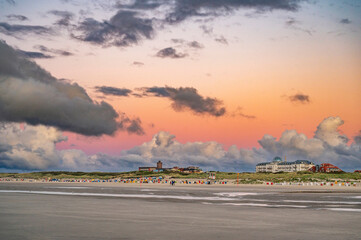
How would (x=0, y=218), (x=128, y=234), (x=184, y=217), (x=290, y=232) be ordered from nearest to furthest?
(x=128, y=234) < (x=290, y=232) < (x=0, y=218) < (x=184, y=217)

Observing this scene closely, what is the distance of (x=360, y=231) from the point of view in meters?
16.7

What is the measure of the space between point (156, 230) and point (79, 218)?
5.56 metres

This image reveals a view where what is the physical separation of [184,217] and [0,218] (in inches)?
353

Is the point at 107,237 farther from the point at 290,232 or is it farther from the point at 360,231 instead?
the point at 360,231

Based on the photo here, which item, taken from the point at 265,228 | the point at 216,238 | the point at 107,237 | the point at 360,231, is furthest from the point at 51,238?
the point at 360,231

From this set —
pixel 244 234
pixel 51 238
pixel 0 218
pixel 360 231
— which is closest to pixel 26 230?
pixel 51 238

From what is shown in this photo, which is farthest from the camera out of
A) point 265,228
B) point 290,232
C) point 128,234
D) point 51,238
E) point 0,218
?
point 0,218

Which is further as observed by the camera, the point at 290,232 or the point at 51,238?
the point at 290,232

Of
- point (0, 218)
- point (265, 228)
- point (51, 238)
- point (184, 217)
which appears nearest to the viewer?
point (51, 238)

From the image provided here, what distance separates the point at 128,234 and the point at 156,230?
1.59 meters

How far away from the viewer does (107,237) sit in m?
14.3

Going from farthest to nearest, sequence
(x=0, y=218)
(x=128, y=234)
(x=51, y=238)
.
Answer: (x=0, y=218) → (x=128, y=234) → (x=51, y=238)

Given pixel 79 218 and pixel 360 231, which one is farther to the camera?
pixel 79 218

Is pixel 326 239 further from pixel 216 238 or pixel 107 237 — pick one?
pixel 107 237
